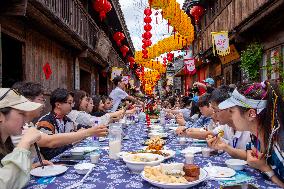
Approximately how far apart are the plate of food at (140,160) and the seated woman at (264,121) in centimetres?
89

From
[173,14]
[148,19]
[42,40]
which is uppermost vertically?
[148,19]

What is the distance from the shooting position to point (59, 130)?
507 cm

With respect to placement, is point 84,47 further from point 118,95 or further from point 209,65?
point 209,65

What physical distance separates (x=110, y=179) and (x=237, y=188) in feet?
3.84

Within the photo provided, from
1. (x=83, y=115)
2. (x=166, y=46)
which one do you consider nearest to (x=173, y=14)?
(x=83, y=115)

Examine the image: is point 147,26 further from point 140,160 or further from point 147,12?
point 140,160

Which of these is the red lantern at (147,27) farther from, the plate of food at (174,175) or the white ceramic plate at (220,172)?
the plate of food at (174,175)

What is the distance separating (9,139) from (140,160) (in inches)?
50.3

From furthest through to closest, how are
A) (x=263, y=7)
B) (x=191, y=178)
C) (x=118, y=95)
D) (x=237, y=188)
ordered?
(x=118, y=95) < (x=263, y=7) < (x=191, y=178) < (x=237, y=188)

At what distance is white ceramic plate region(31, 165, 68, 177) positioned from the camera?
2.82 m

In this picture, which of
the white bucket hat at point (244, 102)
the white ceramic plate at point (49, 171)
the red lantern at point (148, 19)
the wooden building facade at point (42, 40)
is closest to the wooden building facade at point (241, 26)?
the red lantern at point (148, 19)

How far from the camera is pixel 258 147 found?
3061mm

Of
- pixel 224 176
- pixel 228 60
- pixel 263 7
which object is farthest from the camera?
pixel 228 60

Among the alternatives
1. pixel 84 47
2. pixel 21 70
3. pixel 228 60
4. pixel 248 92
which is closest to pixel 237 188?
pixel 248 92
